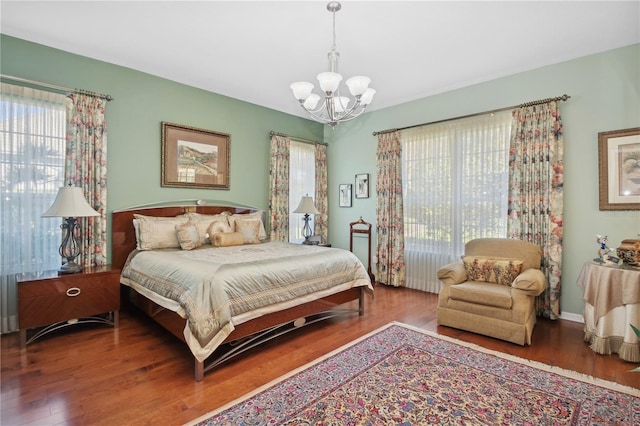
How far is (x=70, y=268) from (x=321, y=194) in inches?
155

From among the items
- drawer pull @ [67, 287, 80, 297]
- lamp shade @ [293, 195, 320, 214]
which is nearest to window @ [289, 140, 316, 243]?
lamp shade @ [293, 195, 320, 214]

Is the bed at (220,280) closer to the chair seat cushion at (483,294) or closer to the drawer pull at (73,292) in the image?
the drawer pull at (73,292)

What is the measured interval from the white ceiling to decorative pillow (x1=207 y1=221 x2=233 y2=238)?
1.97 meters

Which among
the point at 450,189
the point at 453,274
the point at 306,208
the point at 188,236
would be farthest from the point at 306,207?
the point at 453,274

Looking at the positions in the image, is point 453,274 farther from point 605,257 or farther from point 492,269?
point 605,257

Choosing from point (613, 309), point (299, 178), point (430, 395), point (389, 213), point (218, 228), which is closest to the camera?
point (430, 395)

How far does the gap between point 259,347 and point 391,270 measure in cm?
278

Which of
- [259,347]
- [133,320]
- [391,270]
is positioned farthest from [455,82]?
[133,320]

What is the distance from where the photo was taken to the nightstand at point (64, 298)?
Result: 9.05ft

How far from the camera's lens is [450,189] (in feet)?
14.7

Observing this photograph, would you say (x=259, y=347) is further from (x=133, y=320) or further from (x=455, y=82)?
(x=455, y=82)

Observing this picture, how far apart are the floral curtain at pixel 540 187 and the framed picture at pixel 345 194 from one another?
2.67 m

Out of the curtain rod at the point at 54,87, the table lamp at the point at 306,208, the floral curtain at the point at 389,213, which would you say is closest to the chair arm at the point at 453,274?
the floral curtain at the point at 389,213

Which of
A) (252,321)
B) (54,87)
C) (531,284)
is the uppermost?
(54,87)
